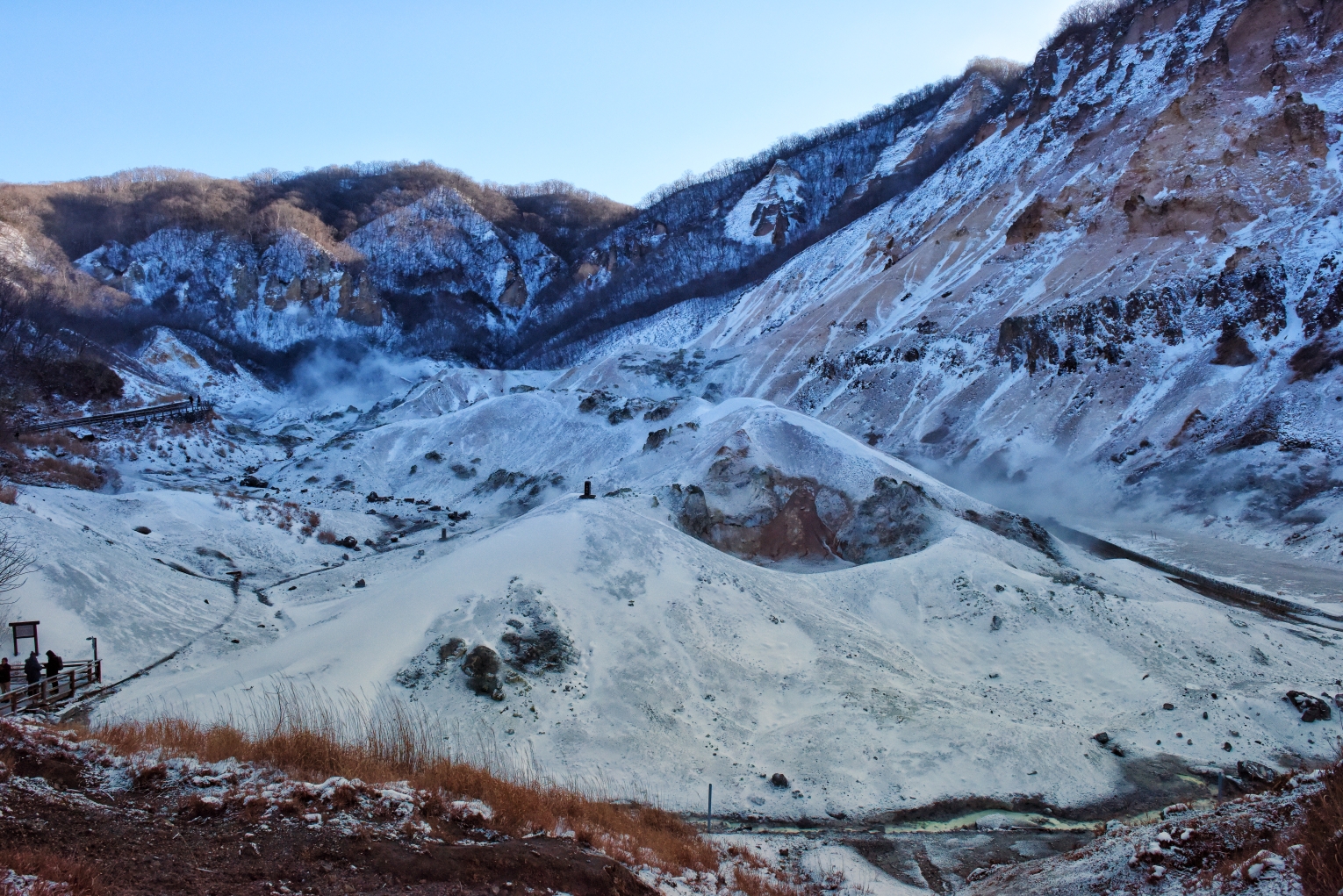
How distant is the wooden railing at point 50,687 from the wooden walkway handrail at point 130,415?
29.3m

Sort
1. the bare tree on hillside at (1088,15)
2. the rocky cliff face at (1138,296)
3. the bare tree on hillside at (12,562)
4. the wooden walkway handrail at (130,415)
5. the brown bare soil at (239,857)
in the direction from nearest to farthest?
the brown bare soil at (239,857)
the bare tree on hillside at (12,562)
the rocky cliff face at (1138,296)
the wooden walkway handrail at (130,415)
the bare tree on hillside at (1088,15)

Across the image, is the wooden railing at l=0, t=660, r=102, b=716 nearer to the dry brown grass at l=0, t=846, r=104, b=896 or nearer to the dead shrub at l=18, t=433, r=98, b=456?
the dry brown grass at l=0, t=846, r=104, b=896

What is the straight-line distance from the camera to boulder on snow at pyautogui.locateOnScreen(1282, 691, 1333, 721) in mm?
14219

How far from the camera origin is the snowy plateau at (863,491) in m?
13.3

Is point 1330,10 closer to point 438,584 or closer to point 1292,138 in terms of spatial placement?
point 1292,138

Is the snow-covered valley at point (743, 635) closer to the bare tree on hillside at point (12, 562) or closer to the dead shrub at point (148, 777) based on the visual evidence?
the bare tree on hillside at point (12, 562)

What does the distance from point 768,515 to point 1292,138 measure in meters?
44.0

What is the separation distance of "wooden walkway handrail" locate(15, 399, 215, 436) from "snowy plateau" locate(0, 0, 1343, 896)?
1.32 metres

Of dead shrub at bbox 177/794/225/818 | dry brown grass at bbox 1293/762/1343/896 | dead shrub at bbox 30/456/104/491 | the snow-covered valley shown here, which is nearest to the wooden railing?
the snow-covered valley

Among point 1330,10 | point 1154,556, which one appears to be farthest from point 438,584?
point 1330,10

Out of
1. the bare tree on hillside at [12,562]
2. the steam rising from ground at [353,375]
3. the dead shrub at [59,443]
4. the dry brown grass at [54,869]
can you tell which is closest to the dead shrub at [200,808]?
the dry brown grass at [54,869]

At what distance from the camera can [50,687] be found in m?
12.8

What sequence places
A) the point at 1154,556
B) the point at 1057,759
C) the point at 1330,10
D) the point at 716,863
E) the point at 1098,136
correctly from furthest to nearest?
the point at 1098,136
the point at 1330,10
the point at 1154,556
the point at 1057,759
the point at 716,863

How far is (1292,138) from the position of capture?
45.8 metres
